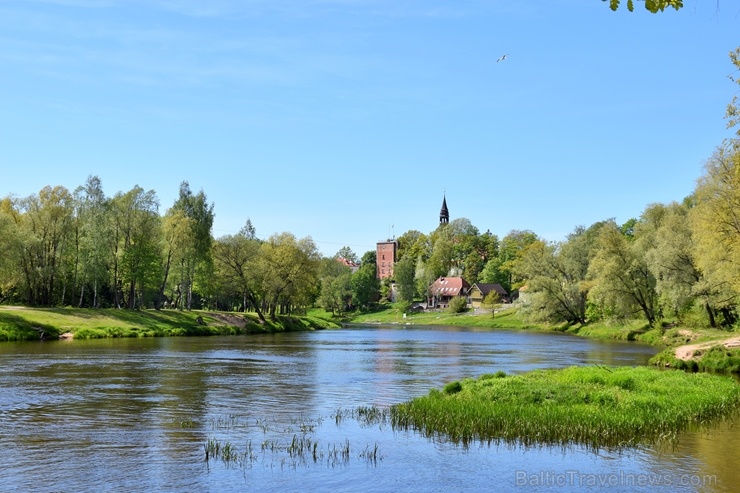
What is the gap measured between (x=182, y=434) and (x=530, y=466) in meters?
11.0

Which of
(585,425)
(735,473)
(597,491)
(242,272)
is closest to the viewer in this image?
(597,491)

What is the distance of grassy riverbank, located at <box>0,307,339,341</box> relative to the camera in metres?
63.3

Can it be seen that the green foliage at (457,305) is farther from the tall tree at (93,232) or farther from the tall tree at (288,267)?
the tall tree at (93,232)

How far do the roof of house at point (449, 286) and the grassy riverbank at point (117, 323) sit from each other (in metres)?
93.1


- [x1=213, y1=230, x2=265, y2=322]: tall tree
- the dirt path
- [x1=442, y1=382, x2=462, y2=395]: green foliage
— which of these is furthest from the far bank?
[x1=213, y1=230, x2=265, y2=322]: tall tree

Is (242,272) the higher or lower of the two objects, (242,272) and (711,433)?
the higher

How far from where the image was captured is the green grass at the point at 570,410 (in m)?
21.3

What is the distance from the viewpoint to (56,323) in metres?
66.8

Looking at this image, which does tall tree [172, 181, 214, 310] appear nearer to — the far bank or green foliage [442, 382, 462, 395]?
the far bank

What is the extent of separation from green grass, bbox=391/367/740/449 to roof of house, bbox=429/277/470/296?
154m

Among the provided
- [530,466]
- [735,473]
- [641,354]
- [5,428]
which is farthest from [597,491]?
[641,354]

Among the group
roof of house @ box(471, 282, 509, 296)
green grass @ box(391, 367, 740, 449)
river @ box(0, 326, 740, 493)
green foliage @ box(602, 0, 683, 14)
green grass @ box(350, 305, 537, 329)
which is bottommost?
green grass @ box(350, 305, 537, 329)

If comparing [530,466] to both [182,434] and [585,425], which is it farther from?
[182,434]

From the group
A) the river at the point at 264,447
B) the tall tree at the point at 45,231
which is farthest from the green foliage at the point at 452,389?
the tall tree at the point at 45,231
